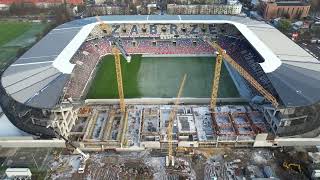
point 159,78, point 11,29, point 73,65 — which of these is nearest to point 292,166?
point 159,78

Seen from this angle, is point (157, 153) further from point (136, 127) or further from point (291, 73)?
point (291, 73)

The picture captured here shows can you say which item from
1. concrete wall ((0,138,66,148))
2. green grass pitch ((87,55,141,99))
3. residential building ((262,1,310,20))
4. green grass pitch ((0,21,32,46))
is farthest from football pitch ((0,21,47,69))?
residential building ((262,1,310,20))

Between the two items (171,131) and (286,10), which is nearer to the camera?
(171,131)

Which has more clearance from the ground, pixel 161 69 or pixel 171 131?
pixel 161 69

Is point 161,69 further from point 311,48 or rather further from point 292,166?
point 311,48

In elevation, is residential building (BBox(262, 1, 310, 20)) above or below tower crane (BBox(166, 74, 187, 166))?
above

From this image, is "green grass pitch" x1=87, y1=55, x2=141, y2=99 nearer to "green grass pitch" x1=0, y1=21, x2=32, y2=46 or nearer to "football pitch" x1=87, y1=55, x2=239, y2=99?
"football pitch" x1=87, y1=55, x2=239, y2=99
